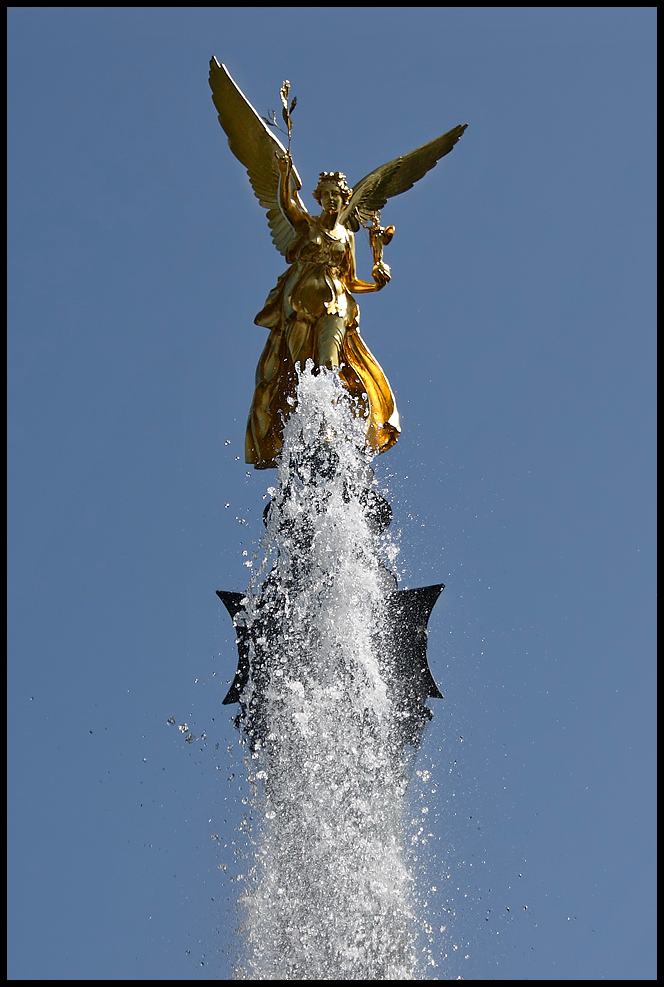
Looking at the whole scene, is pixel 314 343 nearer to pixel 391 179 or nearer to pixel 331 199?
pixel 331 199

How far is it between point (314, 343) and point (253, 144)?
2539 millimetres

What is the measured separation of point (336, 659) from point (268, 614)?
3.04 ft

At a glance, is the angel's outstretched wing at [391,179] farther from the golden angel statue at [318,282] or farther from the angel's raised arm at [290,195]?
the angel's raised arm at [290,195]

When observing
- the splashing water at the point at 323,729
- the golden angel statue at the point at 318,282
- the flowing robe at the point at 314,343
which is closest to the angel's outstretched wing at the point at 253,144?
the golden angel statue at the point at 318,282

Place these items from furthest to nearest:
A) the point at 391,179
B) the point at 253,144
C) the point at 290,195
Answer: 1. the point at 253,144
2. the point at 391,179
3. the point at 290,195

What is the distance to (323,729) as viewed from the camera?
13438 mm

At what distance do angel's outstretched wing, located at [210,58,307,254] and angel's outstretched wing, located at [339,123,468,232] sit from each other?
589 mm

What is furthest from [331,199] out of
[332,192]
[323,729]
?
[323,729]

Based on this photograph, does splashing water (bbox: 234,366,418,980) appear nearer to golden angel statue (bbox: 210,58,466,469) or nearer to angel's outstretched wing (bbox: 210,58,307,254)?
golden angel statue (bbox: 210,58,466,469)

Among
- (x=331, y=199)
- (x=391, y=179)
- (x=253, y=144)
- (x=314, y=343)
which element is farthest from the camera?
(x=253, y=144)

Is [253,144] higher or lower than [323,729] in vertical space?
higher

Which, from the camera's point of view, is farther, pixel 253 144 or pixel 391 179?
pixel 253 144

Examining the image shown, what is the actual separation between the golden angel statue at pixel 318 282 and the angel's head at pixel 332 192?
11 millimetres

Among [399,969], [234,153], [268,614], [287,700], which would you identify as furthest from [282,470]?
[399,969]
